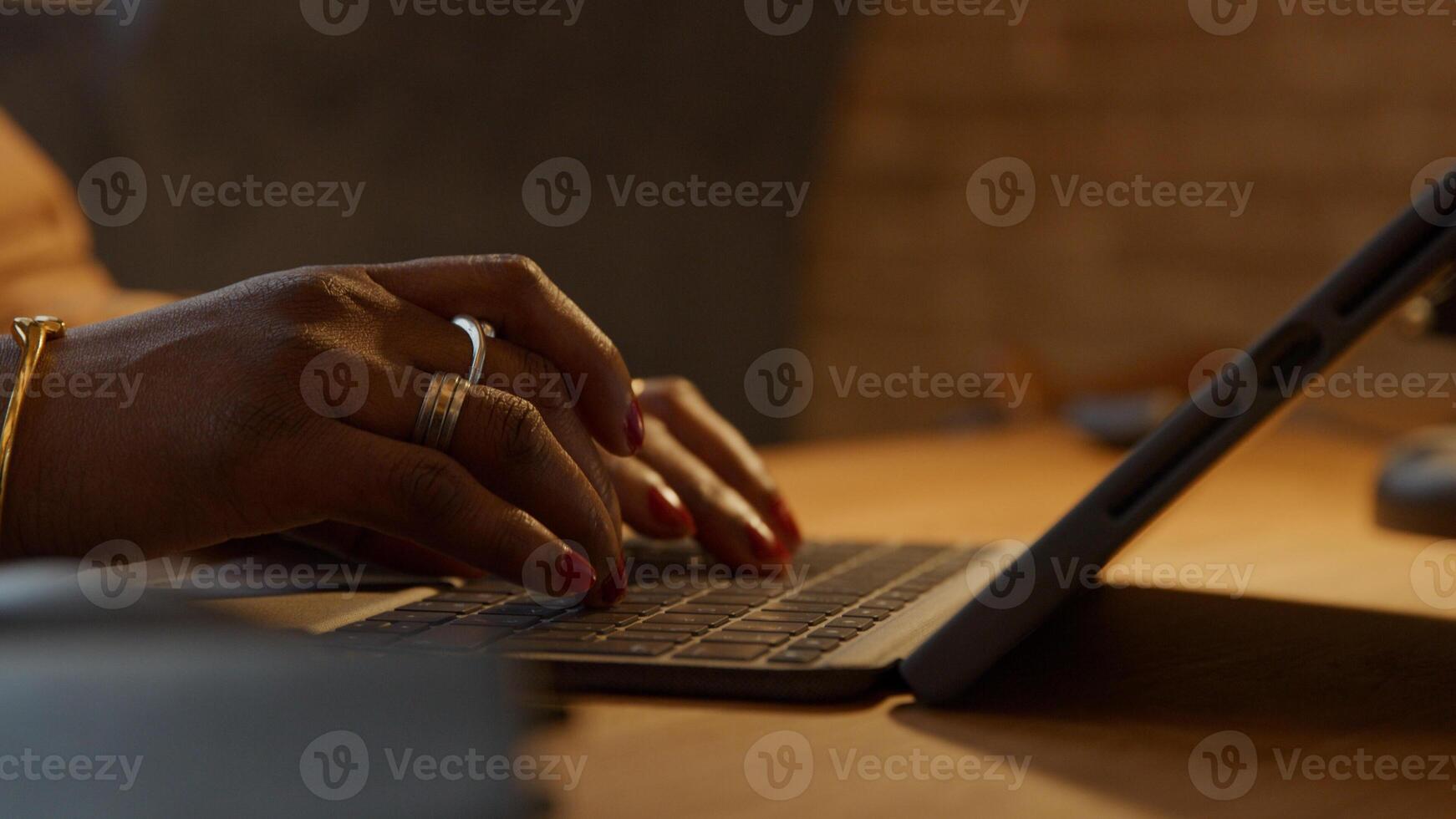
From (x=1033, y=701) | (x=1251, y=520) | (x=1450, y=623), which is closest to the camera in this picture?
(x=1033, y=701)

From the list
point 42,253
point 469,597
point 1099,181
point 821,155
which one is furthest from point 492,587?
point 821,155

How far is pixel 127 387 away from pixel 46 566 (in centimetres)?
8

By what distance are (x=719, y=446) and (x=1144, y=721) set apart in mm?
406

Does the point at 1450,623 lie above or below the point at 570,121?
below

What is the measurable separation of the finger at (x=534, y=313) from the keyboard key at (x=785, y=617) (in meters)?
0.14

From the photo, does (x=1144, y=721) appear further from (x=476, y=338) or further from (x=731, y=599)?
(x=476, y=338)

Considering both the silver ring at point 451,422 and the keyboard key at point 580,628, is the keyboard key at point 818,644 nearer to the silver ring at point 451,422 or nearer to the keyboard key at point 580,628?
the keyboard key at point 580,628

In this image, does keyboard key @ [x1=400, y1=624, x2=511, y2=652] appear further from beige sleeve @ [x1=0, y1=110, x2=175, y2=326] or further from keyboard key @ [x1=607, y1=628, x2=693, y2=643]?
beige sleeve @ [x1=0, y1=110, x2=175, y2=326]

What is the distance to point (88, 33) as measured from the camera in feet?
5.82

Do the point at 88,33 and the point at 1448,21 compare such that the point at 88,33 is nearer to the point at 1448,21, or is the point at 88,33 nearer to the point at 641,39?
the point at 641,39

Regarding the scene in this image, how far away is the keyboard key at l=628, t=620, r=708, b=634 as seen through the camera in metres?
0.52

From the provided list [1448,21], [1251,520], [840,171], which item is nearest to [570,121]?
[840,171]

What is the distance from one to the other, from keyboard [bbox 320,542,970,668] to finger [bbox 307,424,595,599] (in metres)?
0.02

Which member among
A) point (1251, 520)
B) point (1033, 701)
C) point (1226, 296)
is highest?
point (1226, 296)
